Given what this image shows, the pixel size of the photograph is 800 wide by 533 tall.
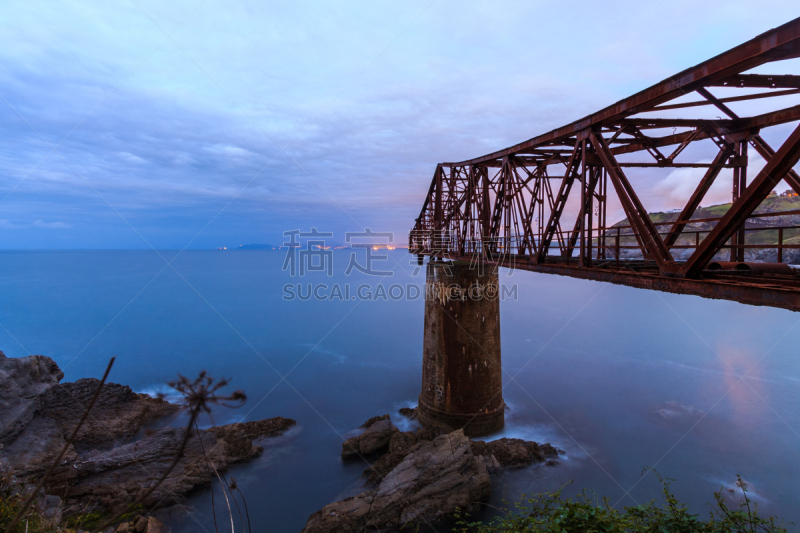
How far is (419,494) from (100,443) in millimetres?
13284

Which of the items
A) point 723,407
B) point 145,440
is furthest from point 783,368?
point 145,440

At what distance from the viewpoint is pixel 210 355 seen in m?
33.1

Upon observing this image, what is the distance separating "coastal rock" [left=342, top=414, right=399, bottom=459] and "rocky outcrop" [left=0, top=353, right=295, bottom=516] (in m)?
3.58

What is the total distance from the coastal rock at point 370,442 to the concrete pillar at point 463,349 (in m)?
1.74

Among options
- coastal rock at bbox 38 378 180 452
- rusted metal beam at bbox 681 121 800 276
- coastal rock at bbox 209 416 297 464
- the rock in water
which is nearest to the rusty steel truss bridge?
rusted metal beam at bbox 681 121 800 276

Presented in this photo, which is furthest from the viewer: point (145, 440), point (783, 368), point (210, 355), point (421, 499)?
point (210, 355)

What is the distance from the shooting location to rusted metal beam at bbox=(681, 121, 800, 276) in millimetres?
5105

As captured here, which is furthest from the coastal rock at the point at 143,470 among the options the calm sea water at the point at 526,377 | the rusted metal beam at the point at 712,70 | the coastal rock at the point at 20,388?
the rusted metal beam at the point at 712,70

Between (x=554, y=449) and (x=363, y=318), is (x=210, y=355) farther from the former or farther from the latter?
(x=554, y=449)

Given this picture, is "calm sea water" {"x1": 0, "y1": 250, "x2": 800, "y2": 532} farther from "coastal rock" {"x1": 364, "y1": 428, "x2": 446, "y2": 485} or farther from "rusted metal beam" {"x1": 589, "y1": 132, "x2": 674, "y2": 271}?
"rusted metal beam" {"x1": 589, "y1": 132, "x2": 674, "y2": 271}

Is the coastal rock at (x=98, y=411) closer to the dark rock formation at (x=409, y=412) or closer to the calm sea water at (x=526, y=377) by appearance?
the calm sea water at (x=526, y=377)

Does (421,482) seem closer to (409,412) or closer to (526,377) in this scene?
(409,412)

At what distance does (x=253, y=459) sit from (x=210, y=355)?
20296 millimetres

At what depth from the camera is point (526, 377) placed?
24.7 metres
